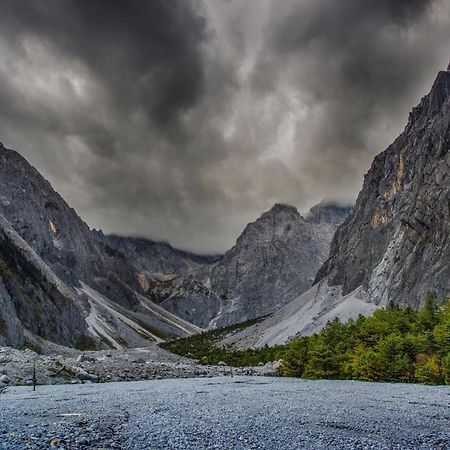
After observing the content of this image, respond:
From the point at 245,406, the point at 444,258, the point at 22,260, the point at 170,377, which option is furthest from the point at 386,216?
the point at 245,406

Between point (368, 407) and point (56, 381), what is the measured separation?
3464 cm

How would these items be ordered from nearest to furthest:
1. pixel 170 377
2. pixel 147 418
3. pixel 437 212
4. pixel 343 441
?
1. pixel 343 441
2. pixel 147 418
3. pixel 170 377
4. pixel 437 212

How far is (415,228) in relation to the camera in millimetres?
132500

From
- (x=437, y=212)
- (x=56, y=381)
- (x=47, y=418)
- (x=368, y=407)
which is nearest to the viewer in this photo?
(x=47, y=418)

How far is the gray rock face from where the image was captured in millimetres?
113750

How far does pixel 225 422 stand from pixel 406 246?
132190 millimetres

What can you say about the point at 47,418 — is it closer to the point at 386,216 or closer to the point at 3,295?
the point at 3,295

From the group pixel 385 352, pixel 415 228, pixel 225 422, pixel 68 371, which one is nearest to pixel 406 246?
pixel 415 228

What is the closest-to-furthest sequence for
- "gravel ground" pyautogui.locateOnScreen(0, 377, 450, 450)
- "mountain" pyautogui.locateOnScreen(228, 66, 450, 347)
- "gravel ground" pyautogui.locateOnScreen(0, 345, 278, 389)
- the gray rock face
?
"gravel ground" pyautogui.locateOnScreen(0, 377, 450, 450)
"gravel ground" pyautogui.locateOnScreen(0, 345, 278, 389)
the gray rock face
"mountain" pyautogui.locateOnScreen(228, 66, 450, 347)

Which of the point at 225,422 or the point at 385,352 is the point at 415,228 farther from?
the point at 225,422

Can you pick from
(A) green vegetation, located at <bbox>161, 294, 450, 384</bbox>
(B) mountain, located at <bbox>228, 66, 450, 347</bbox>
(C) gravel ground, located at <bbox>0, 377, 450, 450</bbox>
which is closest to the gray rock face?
(B) mountain, located at <bbox>228, 66, 450, 347</bbox>

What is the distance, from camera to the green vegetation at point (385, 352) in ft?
148

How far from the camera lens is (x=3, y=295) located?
355ft

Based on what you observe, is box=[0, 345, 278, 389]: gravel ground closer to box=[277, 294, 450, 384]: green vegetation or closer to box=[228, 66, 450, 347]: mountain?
box=[277, 294, 450, 384]: green vegetation
